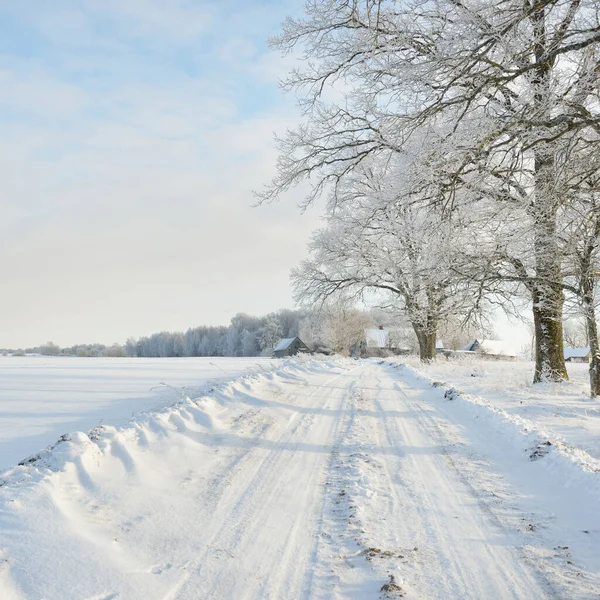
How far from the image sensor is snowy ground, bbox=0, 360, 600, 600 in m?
2.71

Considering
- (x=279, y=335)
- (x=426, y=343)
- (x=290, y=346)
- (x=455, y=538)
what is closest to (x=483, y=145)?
(x=455, y=538)

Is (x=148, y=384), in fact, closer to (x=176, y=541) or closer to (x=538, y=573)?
(x=176, y=541)

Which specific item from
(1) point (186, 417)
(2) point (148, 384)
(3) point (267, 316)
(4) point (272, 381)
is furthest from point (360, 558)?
(3) point (267, 316)

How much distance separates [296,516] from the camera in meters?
3.67

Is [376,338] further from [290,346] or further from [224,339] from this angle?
[224,339]

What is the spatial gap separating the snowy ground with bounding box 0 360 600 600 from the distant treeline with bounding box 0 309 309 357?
71.6 metres

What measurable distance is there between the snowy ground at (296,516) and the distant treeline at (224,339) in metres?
71.6

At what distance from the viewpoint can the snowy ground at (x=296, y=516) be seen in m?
2.71

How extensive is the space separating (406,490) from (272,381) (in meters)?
7.84

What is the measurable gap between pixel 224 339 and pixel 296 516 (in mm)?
112783

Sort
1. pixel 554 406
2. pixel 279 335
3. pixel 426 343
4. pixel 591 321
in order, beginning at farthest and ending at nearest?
pixel 279 335 → pixel 426 343 → pixel 591 321 → pixel 554 406

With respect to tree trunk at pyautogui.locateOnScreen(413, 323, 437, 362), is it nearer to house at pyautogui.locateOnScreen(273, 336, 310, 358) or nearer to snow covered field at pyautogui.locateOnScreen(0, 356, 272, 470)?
snow covered field at pyautogui.locateOnScreen(0, 356, 272, 470)

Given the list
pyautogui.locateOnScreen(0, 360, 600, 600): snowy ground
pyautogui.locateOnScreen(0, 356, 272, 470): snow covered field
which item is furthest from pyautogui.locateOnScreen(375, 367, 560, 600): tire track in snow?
pyautogui.locateOnScreen(0, 356, 272, 470): snow covered field

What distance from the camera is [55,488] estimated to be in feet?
12.3
